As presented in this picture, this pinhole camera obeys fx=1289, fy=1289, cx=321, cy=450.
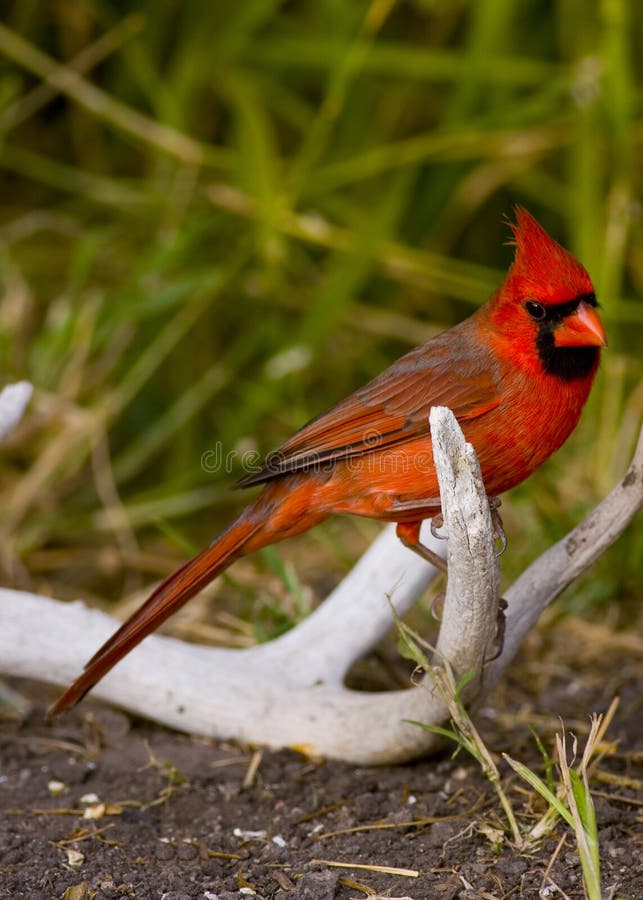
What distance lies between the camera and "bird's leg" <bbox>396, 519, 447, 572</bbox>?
2.52m

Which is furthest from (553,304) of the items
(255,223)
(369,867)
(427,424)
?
(255,223)

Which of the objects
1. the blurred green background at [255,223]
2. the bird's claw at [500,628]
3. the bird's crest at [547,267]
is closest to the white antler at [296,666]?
the bird's claw at [500,628]

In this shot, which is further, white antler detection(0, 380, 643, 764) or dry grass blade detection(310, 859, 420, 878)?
white antler detection(0, 380, 643, 764)

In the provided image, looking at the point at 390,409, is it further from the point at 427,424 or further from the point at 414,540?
the point at 414,540

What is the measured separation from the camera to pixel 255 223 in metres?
4.35

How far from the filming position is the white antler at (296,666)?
8.13 feet

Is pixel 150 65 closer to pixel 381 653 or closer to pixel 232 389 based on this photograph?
pixel 232 389

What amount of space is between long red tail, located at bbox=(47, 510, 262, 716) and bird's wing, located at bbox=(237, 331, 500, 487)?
0.54 ft

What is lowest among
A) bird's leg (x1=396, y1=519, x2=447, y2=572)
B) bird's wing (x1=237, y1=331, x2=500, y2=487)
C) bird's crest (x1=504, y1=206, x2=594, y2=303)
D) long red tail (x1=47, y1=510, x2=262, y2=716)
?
long red tail (x1=47, y1=510, x2=262, y2=716)

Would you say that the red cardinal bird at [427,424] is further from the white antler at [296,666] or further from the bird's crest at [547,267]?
the white antler at [296,666]

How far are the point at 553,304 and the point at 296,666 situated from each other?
93cm

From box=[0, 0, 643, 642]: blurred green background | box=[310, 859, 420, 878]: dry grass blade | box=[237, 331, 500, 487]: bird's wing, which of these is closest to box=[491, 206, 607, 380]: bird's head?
box=[237, 331, 500, 487]: bird's wing

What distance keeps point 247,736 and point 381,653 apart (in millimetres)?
402

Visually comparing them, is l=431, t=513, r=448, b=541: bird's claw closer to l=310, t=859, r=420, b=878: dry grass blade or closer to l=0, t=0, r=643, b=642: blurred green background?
l=310, t=859, r=420, b=878: dry grass blade
